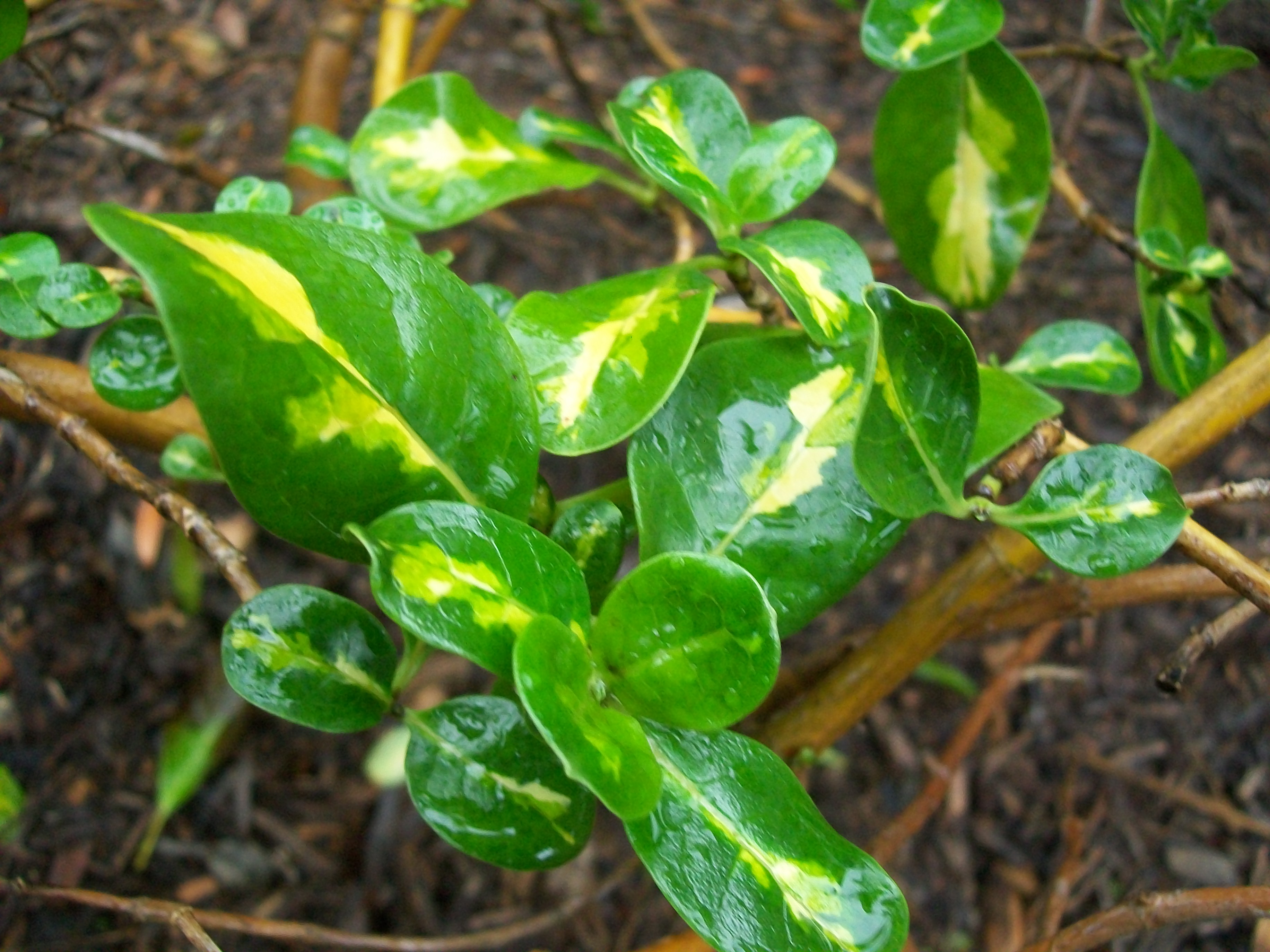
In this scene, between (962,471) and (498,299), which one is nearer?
(962,471)

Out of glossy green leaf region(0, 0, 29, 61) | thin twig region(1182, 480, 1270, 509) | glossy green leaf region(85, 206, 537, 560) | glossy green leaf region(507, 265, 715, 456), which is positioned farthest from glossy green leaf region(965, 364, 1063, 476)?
glossy green leaf region(0, 0, 29, 61)

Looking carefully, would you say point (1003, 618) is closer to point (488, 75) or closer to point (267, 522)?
point (267, 522)

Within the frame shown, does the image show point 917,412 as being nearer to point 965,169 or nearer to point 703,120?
point 703,120

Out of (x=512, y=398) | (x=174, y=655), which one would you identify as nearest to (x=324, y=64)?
(x=174, y=655)

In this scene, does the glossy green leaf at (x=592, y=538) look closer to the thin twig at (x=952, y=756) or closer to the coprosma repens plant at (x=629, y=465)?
the coprosma repens plant at (x=629, y=465)

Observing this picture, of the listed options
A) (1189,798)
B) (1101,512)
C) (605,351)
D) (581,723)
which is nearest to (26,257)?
(605,351)

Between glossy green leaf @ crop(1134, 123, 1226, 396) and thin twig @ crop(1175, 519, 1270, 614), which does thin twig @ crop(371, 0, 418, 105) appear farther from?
thin twig @ crop(1175, 519, 1270, 614)
